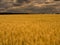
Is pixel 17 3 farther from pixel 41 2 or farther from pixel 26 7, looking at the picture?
pixel 41 2

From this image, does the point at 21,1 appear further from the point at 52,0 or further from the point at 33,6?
the point at 52,0

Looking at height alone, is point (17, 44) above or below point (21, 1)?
above

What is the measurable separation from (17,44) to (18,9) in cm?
730

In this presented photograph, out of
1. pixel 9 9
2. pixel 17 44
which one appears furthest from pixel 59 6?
pixel 17 44

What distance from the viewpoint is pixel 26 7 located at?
8.38 meters

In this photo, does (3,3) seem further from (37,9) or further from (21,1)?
(37,9)

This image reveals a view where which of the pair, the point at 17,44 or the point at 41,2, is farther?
the point at 41,2

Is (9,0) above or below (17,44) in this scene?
below

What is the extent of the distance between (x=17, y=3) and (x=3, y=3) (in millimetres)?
688

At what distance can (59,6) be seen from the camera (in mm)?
8500

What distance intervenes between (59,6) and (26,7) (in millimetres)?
1633

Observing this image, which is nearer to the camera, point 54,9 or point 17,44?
point 17,44

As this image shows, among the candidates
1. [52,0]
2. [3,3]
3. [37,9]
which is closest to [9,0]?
[3,3]

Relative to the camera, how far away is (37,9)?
832cm
